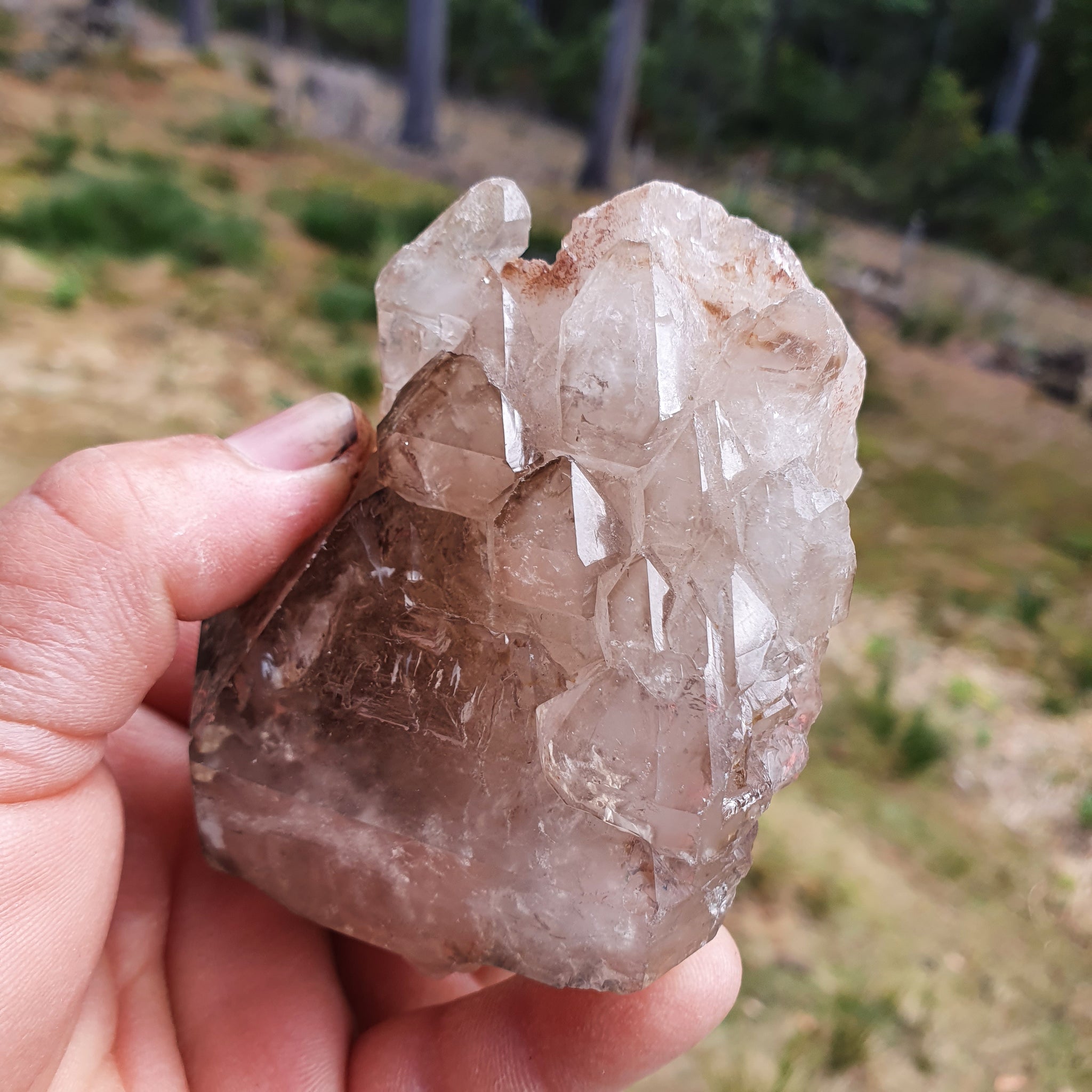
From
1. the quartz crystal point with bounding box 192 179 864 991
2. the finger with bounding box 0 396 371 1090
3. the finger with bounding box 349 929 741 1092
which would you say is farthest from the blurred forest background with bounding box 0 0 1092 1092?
the finger with bounding box 0 396 371 1090

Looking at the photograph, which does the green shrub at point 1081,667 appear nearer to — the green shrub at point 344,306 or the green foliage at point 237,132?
the green shrub at point 344,306

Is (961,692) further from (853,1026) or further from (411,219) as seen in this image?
(411,219)

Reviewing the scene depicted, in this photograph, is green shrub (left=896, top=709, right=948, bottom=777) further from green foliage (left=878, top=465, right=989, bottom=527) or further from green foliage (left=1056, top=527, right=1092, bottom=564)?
green foliage (left=1056, top=527, right=1092, bottom=564)

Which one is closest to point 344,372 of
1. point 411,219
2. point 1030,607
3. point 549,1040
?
point 411,219

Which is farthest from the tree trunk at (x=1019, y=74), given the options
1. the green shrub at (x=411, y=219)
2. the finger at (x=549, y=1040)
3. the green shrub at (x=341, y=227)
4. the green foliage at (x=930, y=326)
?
the finger at (x=549, y=1040)

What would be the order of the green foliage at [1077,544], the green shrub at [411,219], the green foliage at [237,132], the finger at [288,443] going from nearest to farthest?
the finger at [288,443] < the green foliage at [1077,544] < the green shrub at [411,219] < the green foliage at [237,132]

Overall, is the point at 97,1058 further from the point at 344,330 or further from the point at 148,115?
the point at 148,115
